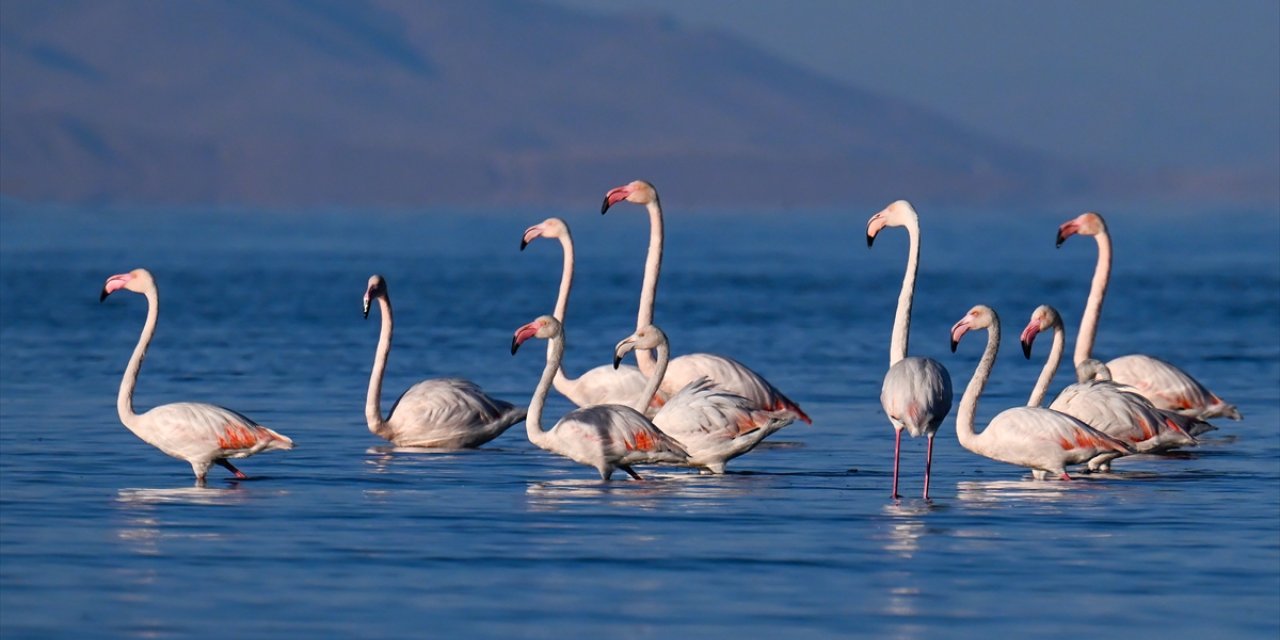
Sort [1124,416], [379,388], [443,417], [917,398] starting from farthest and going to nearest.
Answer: [379,388] → [443,417] → [1124,416] → [917,398]

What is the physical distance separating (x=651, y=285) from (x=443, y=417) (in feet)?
7.90

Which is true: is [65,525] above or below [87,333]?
below

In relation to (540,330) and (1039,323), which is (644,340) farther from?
(1039,323)

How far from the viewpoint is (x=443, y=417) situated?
46.9ft

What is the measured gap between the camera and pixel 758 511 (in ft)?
37.5

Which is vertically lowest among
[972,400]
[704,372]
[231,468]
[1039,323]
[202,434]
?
[231,468]

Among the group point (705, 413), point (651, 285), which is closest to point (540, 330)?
point (705, 413)

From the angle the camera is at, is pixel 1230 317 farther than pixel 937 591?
Yes

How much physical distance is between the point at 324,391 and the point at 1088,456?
774 centimetres

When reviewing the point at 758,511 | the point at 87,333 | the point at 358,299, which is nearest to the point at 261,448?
the point at 758,511

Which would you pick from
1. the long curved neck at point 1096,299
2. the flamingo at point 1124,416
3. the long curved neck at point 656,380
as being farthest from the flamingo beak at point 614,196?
the long curved neck at point 1096,299

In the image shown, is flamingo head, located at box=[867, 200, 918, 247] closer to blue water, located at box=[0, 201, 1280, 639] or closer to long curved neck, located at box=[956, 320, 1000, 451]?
long curved neck, located at box=[956, 320, 1000, 451]

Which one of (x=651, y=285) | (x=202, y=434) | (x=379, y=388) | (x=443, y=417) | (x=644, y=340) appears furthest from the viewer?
(x=651, y=285)

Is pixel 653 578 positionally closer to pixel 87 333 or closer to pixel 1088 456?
pixel 1088 456
